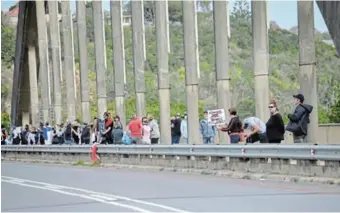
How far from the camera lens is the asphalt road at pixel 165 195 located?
1370 centimetres

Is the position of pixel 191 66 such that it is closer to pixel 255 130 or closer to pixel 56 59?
pixel 255 130

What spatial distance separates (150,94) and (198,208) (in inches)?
3058

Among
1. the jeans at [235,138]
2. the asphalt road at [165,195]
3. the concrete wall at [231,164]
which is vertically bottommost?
the asphalt road at [165,195]

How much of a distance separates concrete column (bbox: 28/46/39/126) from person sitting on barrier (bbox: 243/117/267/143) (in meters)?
40.0

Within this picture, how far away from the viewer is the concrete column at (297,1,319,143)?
84.6ft

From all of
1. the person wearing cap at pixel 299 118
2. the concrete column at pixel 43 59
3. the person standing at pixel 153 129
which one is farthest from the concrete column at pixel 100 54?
the person wearing cap at pixel 299 118

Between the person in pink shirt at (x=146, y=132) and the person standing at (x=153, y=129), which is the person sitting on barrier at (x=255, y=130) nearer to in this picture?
the person in pink shirt at (x=146, y=132)

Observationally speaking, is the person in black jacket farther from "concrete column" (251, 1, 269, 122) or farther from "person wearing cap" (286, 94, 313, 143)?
"concrete column" (251, 1, 269, 122)

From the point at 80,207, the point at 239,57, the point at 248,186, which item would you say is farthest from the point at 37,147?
the point at 239,57

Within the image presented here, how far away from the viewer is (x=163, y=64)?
37344 millimetres

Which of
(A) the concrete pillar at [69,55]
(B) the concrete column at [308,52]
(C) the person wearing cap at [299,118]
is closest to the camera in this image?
(C) the person wearing cap at [299,118]

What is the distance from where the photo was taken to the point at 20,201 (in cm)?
1628

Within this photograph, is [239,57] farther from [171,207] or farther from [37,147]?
[171,207]

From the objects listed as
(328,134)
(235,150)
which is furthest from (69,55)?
(235,150)
